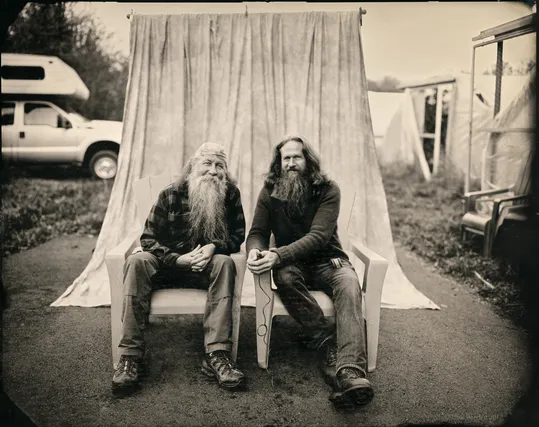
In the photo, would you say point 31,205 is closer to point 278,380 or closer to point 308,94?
point 308,94

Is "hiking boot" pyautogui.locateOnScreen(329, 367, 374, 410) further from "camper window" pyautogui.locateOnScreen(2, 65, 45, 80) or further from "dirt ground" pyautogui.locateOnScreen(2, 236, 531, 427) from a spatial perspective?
"camper window" pyautogui.locateOnScreen(2, 65, 45, 80)

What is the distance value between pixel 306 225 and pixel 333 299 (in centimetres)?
50

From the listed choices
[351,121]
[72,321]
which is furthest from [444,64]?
[72,321]

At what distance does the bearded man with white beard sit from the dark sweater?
0.13 m

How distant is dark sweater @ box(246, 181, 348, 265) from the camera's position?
113 inches

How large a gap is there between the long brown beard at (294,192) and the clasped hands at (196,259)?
569 millimetres

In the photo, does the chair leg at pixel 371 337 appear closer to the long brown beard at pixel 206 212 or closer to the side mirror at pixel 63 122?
the long brown beard at pixel 206 212

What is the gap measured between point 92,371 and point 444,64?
3.93 meters

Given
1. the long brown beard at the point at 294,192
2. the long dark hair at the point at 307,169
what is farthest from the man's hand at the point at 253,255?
the long dark hair at the point at 307,169

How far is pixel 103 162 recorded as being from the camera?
4.91 m

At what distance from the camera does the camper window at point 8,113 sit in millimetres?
4126

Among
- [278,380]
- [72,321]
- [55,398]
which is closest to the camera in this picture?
[55,398]

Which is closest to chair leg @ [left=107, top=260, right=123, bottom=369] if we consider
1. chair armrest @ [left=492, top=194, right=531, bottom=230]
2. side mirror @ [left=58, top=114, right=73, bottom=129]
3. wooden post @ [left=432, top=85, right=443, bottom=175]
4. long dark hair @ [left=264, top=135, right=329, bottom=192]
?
long dark hair @ [left=264, top=135, right=329, bottom=192]

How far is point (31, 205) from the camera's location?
16.9 ft
